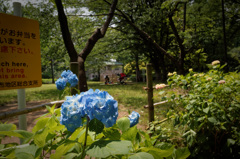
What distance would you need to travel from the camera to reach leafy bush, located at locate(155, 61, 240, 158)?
174cm

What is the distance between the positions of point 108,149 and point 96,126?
0.36ft

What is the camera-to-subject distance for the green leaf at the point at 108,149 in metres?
0.46

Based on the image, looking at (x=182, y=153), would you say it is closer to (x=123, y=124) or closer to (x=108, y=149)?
(x=123, y=124)

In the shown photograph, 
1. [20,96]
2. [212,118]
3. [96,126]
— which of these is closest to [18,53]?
[20,96]

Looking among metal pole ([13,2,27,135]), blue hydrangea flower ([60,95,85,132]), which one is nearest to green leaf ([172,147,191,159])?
blue hydrangea flower ([60,95,85,132])

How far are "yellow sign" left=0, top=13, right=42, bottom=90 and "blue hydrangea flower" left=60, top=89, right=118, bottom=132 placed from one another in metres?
1.04

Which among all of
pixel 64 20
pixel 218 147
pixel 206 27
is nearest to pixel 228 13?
pixel 206 27

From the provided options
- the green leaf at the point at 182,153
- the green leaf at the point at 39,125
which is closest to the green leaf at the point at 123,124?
the green leaf at the point at 182,153

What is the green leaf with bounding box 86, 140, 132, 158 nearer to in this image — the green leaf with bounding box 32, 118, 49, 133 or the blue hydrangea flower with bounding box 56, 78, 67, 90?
the green leaf with bounding box 32, 118, 49, 133

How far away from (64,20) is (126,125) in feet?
16.2

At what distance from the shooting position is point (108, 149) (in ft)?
1.60

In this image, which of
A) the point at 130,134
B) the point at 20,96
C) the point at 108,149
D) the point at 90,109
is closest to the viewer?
the point at 108,149

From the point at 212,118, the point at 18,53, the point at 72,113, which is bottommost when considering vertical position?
the point at 212,118

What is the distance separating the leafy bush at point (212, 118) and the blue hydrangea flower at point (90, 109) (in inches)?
55.1
